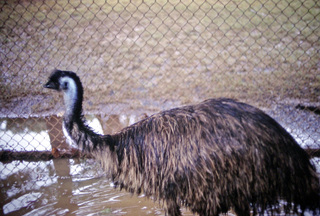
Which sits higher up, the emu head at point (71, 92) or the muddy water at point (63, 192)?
the emu head at point (71, 92)

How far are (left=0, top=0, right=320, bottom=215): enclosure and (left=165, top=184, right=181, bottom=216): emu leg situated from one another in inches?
26.1

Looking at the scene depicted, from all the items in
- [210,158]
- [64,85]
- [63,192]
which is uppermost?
[64,85]

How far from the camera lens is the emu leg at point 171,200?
2553mm

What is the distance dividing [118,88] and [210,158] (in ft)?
9.89

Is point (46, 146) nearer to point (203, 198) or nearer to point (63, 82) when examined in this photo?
point (63, 82)

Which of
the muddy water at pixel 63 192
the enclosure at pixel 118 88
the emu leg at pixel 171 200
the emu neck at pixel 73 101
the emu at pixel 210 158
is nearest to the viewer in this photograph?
the emu at pixel 210 158

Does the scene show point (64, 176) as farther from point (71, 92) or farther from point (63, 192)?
point (71, 92)

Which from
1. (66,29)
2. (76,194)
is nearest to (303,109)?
(76,194)

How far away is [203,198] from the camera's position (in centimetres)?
248

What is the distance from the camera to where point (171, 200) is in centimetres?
260

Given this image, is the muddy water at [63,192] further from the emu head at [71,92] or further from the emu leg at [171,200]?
the emu head at [71,92]

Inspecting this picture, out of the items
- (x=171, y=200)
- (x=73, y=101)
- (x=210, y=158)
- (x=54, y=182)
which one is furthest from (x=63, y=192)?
(x=210, y=158)

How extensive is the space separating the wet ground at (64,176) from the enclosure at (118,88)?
11 millimetres

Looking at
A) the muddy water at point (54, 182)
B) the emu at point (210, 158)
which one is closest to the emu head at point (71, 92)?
the emu at point (210, 158)
